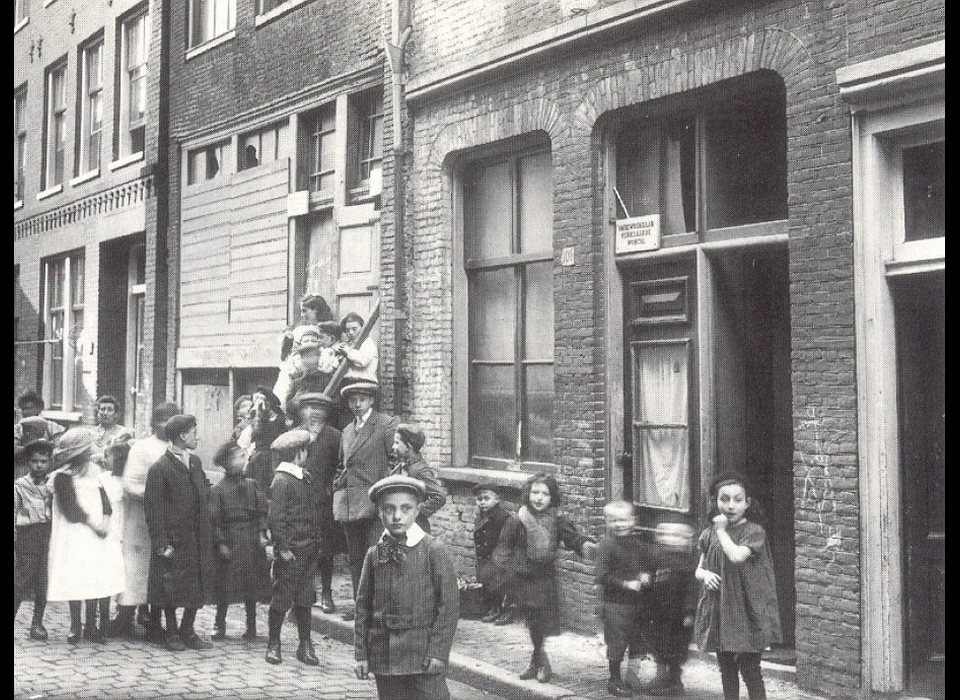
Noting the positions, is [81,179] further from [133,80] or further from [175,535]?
[175,535]

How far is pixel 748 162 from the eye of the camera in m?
6.93

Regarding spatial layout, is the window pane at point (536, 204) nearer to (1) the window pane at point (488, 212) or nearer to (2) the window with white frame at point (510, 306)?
(2) the window with white frame at point (510, 306)

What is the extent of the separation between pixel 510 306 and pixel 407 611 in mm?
4352

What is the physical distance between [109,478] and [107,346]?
97.0 inches

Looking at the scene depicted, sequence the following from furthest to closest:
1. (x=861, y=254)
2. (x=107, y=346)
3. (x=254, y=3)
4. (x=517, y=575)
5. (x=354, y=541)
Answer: (x=254, y=3) → (x=107, y=346) → (x=354, y=541) → (x=517, y=575) → (x=861, y=254)

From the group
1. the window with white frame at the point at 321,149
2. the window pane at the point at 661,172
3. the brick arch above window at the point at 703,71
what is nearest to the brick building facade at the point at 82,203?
the window with white frame at the point at 321,149

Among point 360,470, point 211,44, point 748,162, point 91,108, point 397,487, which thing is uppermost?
point 211,44

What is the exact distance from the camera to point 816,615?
602cm

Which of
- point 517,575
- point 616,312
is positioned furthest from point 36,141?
point 517,575

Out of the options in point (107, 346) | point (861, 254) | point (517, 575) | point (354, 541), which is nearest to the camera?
point (861, 254)

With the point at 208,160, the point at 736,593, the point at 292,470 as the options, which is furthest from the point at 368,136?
the point at 736,593

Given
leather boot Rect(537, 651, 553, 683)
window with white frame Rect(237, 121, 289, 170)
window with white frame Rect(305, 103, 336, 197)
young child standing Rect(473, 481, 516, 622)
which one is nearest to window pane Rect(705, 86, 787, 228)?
young child standing Rect(473, 481, 516, 622)

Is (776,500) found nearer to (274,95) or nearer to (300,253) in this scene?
(300,253)

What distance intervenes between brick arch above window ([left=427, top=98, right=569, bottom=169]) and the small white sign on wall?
908 mm
